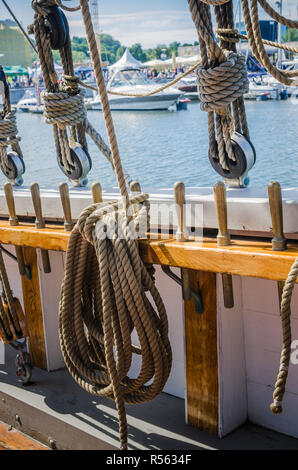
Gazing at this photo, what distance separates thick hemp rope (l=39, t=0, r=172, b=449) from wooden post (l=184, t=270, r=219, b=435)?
0.22m

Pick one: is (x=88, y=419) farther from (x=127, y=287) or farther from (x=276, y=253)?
(x=276, y=253)

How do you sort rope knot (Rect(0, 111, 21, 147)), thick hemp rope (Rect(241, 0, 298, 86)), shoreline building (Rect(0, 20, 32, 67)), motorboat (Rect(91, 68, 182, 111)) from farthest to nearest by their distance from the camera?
1. motorboat (Rect(91, 68, 182, 111))
2. shoreline building (Rect(0, 20, 32, 67))
3. rope knot (Rect(0, 111, 21, 147))
4. thick hemp rope (Rect(241, 0, 298, 86))

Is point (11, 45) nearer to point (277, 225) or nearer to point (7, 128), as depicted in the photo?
point (7, 128)

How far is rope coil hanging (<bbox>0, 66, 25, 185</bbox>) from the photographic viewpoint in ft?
9.16

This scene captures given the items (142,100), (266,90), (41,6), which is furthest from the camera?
(142,100)

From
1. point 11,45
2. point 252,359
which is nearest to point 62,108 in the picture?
point 252,359

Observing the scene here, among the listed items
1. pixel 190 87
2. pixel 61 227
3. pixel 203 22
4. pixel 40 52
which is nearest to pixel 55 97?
pixel 40 52

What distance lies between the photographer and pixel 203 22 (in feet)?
5.69

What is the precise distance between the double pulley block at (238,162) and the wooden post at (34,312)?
99cm

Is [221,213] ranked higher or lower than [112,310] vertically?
higher

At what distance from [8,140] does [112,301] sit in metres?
1.50

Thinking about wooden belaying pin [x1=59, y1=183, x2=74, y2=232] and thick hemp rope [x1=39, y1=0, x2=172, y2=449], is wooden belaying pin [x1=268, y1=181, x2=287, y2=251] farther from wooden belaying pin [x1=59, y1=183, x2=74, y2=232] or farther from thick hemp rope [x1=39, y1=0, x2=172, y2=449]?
wooden belaying pin [x1=59, y1=183, x2=74, y2=232]

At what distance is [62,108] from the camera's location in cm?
233

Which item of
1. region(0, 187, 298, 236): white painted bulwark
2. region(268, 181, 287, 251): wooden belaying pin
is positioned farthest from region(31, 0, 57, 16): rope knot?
region(268, 181, 287, 251): wooden belaying pin
